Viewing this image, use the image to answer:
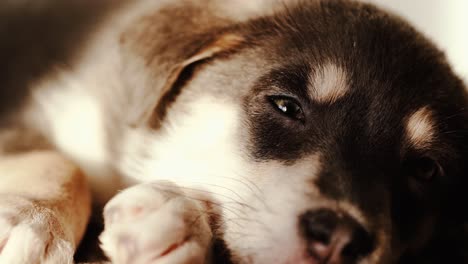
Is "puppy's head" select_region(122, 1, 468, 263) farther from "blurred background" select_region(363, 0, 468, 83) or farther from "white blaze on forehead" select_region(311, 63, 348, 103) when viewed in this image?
"blurred background" select_region(363, 0, 468, 83)

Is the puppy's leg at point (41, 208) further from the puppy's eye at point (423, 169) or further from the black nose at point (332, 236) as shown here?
the puppy's eye at point (423, 169)

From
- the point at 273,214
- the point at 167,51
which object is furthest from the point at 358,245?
the point at 167,51

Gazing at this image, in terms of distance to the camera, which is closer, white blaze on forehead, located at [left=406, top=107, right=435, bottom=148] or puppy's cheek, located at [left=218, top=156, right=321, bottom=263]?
puppy's cheek, located at [left=218, top=156, right=321, bottom=263]

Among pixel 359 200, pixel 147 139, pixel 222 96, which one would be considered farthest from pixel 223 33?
pixel 359 200

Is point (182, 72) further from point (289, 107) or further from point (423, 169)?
point (423, 169)

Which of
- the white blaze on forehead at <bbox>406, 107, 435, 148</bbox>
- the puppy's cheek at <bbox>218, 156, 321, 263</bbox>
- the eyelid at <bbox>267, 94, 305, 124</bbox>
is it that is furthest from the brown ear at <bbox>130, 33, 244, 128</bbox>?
the white blaze on forehead at <bbox>406, 107, 435, 148</bbox>

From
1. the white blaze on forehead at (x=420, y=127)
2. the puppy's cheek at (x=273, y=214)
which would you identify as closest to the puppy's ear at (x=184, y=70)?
the puppy's cheek at (x=273, y=214)

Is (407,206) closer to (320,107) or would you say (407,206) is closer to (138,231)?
(320,107)
